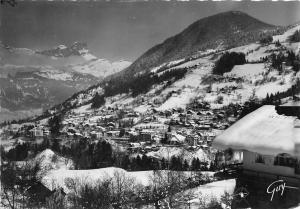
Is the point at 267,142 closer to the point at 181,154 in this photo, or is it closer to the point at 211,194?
the point at 211,194

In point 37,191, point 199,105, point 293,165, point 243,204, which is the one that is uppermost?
point 199,105

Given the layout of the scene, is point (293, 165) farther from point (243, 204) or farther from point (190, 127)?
point (190, 127)

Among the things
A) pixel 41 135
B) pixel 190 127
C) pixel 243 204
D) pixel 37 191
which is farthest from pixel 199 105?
pixel 243 204

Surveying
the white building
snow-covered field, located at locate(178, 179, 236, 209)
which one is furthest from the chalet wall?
snow-covered field, located at locate(178, 179, 236, 209)

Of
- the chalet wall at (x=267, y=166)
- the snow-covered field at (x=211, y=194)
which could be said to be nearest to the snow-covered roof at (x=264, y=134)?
the chalet wall at (x=267, y=166)
